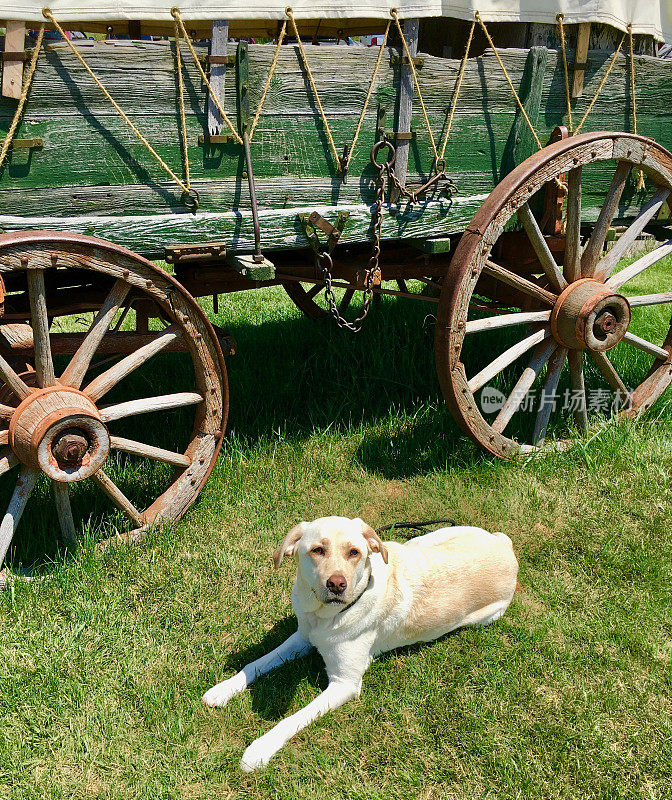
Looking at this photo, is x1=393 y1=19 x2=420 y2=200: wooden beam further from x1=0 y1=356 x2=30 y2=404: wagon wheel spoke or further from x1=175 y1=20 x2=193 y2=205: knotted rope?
x1=0 y1=356 x2=30 y2=404: wagon wheel spoke

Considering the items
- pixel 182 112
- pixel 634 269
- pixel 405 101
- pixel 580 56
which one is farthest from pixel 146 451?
pixel 580 56

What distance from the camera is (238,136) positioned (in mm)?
3023

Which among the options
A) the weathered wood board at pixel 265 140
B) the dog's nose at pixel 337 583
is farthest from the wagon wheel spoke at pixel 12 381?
the dog's nose at pixel 337 583

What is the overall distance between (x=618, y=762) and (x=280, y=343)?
3313 mm

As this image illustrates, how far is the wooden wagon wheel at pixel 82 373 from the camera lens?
268 centimetres

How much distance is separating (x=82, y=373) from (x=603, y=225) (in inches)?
102

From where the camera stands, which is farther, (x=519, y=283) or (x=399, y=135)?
(x=519, y=283)

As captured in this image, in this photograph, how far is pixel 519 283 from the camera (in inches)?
138

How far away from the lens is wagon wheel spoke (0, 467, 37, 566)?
9.27 feet

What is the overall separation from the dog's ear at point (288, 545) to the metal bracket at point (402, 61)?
6.81ft

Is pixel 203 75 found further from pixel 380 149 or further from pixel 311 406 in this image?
pixel 311 406

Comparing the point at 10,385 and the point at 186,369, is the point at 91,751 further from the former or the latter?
the point at 186,369

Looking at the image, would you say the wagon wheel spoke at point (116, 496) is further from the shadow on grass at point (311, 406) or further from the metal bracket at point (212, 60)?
the metal bracket at point (212, 60)

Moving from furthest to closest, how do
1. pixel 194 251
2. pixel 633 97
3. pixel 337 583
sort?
1. pixel 633 97
2. pixel 194 251
3. pixel 337 583
